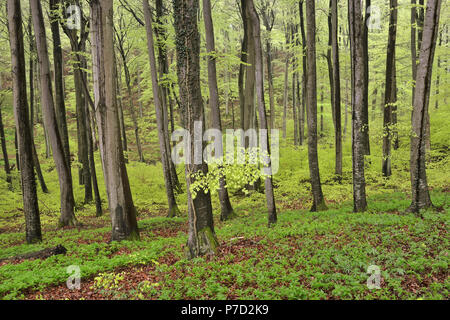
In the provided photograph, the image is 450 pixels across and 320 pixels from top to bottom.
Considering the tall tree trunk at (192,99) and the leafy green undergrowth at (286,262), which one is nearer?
the leafy green undergrowth at (286,262)

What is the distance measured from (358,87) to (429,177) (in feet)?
28.6

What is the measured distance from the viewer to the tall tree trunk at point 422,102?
741 centimetres

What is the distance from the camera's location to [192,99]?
20.2 feet

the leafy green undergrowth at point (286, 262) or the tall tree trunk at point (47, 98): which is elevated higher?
the tall tree trunk at point (47, 98)

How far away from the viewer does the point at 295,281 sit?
4805 millimetres

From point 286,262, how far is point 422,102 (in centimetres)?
617

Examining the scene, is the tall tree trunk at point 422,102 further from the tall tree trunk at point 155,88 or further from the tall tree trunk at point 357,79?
the tall tree trunk at point 155,88

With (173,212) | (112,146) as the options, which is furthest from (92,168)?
(112,146)

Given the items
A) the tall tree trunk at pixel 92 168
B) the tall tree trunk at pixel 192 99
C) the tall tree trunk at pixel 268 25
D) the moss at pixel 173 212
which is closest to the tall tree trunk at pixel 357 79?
the tall tree trunk at pixel 192 99

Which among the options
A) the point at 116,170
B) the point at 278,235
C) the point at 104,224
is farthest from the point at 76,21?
the point at 278,235

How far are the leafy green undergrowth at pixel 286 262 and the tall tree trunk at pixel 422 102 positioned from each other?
63 cm

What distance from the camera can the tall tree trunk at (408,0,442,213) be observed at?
7.41 meters

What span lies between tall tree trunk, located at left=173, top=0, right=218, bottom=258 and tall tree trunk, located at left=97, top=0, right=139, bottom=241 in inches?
107
